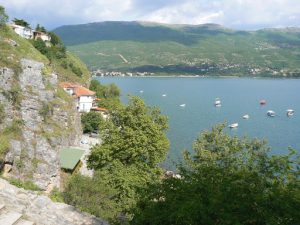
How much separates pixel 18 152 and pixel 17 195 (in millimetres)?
14895

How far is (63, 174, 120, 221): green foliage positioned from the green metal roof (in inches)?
510

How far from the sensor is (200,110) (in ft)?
398

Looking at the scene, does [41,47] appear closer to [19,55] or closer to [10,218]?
[19,55]


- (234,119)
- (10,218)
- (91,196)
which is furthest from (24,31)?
(10,218)

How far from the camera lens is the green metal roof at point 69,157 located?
120 feet

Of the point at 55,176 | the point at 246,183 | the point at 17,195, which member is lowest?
the point at 55,176

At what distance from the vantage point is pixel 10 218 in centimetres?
1111

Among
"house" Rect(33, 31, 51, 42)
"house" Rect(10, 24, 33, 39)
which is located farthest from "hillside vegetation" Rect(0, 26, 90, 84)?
"house" Rect(10, 24, 33, 39)

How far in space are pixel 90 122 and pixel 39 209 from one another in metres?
53.4

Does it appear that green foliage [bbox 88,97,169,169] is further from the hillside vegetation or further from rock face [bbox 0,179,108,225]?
rock face [bbox 0,179,108,225]

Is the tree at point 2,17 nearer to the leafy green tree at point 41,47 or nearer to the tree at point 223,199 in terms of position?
the leafy green tree at point 41,47

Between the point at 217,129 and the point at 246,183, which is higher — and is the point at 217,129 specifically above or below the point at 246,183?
below

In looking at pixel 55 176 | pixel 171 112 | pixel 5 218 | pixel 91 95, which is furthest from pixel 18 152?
pixel 171 112

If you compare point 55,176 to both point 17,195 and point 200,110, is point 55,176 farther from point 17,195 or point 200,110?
point 200,110
